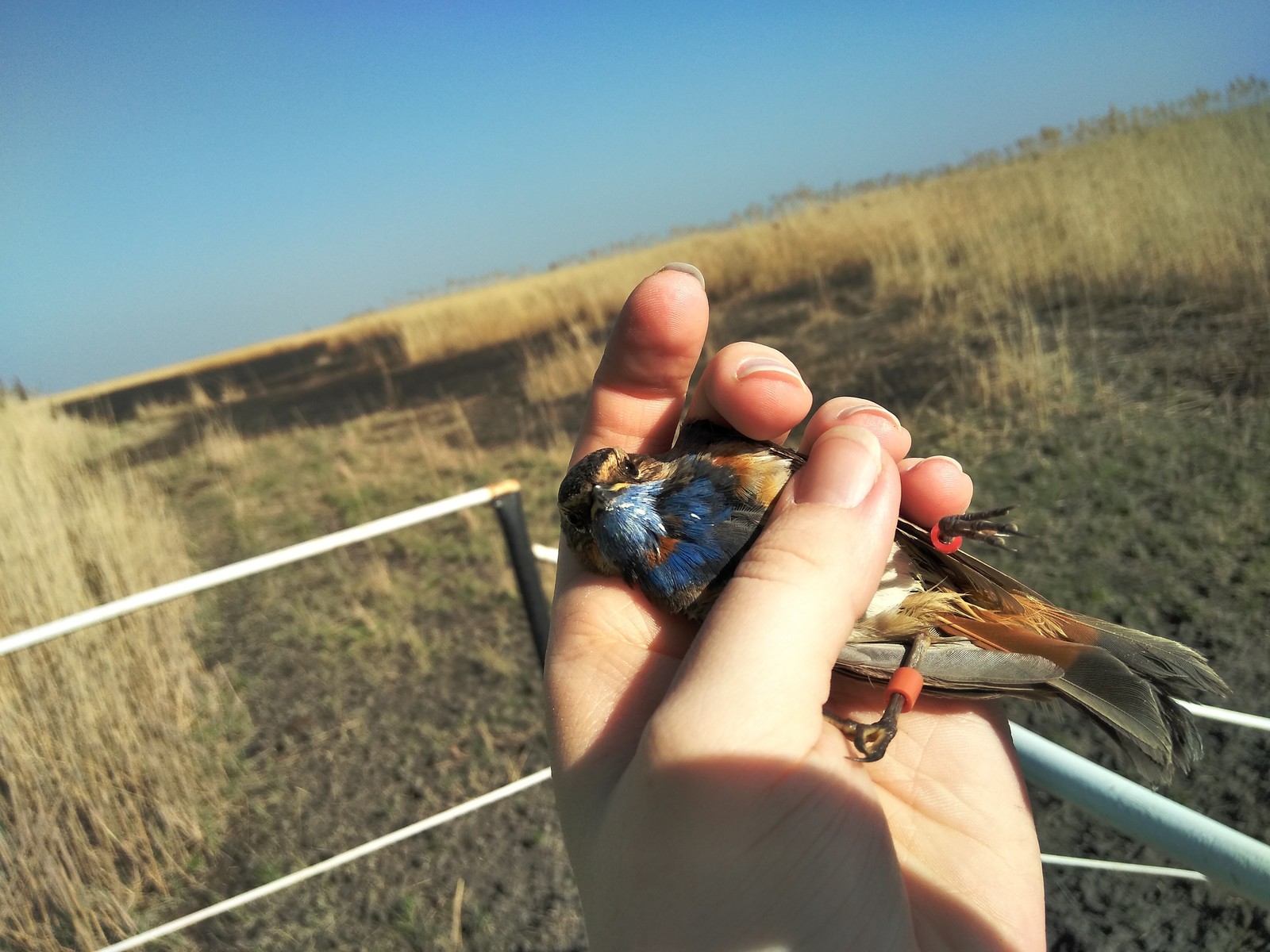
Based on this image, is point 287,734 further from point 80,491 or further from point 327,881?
point 80,491

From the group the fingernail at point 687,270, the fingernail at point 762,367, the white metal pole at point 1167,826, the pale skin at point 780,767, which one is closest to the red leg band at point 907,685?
the pale skin at point 780,767

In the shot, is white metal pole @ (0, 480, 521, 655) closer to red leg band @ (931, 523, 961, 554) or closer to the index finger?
the index finger

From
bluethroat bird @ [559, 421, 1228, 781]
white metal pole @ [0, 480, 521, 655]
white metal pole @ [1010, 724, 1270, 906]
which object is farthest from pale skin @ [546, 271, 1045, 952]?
white metal pole @ [0, 480, 521, 655]

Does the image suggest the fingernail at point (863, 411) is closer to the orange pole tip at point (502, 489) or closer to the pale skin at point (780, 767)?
the pale skin at point (780, 767)

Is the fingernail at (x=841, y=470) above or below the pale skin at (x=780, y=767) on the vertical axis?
above

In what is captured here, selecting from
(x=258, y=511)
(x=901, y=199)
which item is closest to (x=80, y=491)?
(x=258, y=511)

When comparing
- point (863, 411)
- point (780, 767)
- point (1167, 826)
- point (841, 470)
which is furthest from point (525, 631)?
point (1167, 826)

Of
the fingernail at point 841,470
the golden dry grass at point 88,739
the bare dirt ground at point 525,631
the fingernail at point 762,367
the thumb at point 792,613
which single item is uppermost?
the fingernail at point 762,367
